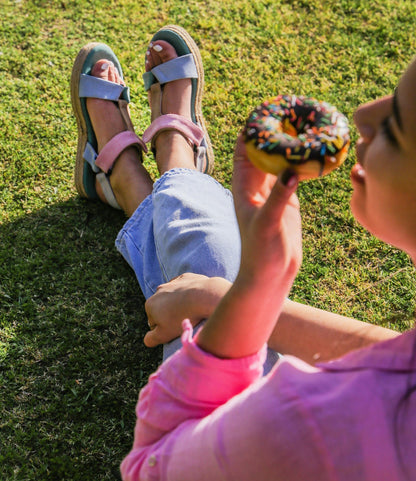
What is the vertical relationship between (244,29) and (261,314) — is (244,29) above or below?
above

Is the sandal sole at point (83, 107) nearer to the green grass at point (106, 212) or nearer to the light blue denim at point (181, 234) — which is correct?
the green grass at point (106, 212)

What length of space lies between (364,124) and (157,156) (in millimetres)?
1608

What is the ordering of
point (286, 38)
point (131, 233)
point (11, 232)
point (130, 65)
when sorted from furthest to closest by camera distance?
1. point (286, 38)
2. point (130, 65)
3. point (11, 232)
4. point (131, 233)

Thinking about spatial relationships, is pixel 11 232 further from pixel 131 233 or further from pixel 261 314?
pixel 261 314

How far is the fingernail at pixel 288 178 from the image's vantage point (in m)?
1.04

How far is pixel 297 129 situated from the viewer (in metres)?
1.39

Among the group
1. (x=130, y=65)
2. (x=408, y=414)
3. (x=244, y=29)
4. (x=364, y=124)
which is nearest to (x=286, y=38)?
(x=244, y=29)

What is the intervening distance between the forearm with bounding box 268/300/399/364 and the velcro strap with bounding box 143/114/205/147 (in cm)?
118

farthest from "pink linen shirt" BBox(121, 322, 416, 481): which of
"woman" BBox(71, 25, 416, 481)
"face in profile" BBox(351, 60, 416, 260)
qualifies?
"face in profile" BBox(351, 60, 416, 260)

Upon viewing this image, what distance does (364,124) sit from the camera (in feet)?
3.76

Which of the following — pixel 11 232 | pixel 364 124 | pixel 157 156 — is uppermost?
pixel 364 124

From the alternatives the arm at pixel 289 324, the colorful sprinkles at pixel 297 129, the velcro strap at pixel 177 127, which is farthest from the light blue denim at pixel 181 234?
the colorful sprinkles at pixel 297 129

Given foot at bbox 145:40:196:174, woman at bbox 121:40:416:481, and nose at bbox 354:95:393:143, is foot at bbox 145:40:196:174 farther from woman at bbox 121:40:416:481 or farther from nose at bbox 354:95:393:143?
nose at bbox 354:95:393:143

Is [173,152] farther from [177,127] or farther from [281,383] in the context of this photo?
[281,383]
